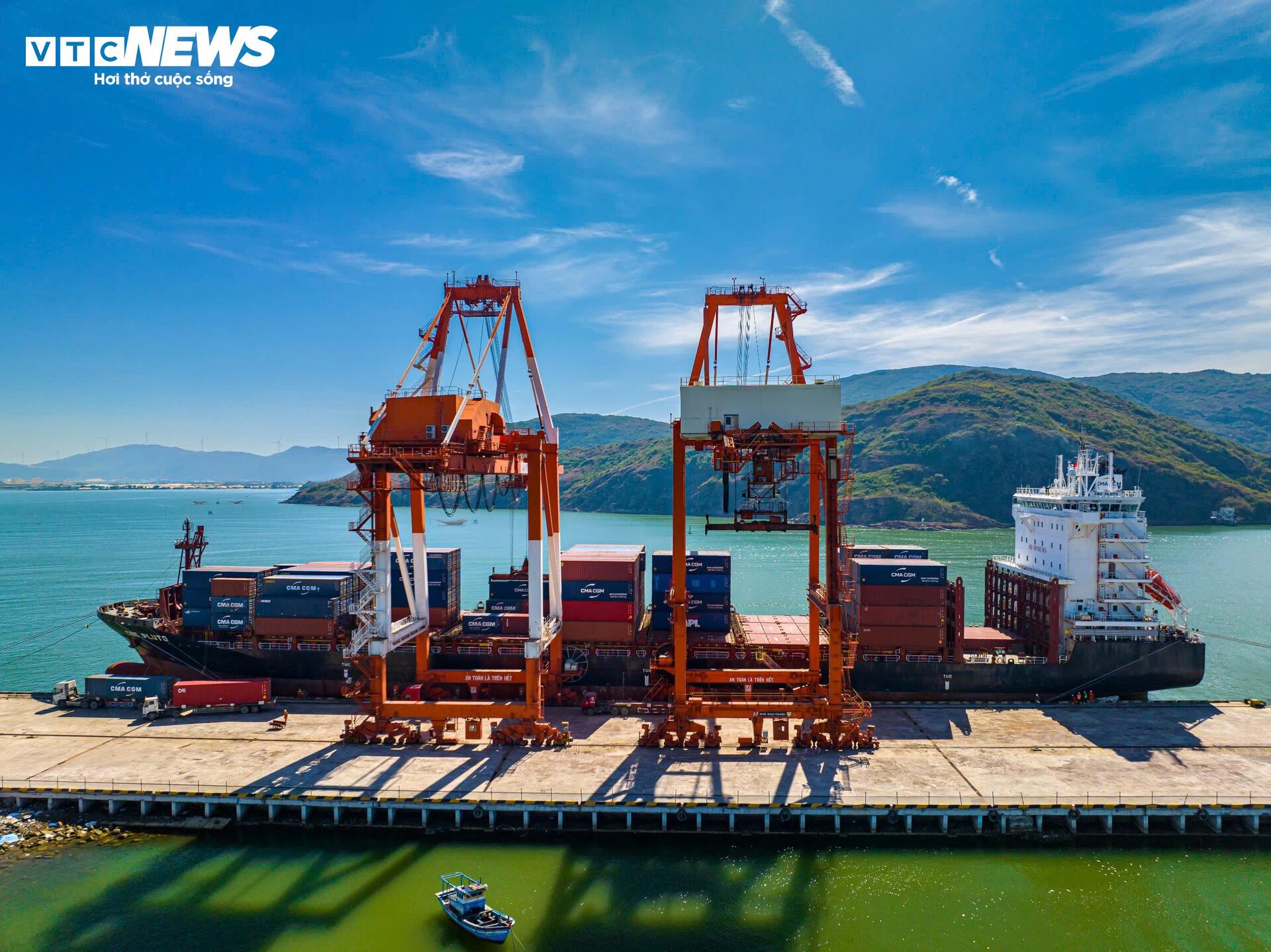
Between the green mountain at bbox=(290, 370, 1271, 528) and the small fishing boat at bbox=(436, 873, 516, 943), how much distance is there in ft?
412

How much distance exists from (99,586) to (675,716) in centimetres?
7041

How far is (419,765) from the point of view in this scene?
24.8 metres

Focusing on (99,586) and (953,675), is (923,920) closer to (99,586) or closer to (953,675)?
(953,675)

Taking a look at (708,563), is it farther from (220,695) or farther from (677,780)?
(220,695)

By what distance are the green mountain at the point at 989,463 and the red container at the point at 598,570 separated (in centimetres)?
11083

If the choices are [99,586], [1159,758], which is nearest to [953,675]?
[1159,758]

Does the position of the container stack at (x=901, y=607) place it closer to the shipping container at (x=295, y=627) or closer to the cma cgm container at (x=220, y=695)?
the shipping container at (x=295, y=627)

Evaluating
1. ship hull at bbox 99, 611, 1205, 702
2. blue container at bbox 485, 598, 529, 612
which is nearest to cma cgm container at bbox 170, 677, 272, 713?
ship hull at bbox 99, 611, 1205, 702

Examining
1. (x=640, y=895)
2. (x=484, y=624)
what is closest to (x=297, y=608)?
(x=484, y=624)

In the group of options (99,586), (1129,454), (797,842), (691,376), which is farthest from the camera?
(1129,454)

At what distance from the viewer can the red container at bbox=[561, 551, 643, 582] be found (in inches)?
1278

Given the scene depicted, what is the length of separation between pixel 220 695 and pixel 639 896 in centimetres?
2192

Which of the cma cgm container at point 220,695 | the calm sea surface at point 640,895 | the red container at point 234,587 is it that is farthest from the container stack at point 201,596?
the calm sea surface at point 640,895

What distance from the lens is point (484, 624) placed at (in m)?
33.8
